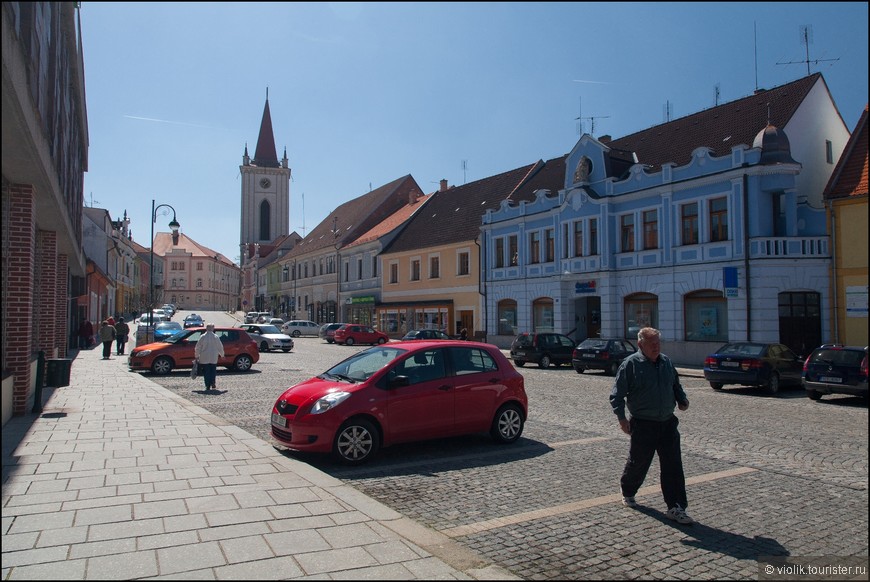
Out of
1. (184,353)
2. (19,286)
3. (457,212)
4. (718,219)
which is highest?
(457,212)

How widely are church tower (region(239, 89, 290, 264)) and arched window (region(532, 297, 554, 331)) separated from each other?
72.3 meters

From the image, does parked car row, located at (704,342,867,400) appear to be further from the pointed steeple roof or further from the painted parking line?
the pointed steeple roof

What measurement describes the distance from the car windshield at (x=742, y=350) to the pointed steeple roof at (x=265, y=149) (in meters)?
89.7

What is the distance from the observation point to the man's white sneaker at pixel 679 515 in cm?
587

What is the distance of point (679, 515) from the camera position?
5910 millimetres

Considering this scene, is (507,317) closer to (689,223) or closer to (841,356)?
(689,223)

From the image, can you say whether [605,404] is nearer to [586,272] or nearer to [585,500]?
[585,500]

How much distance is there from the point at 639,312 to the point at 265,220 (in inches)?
3175

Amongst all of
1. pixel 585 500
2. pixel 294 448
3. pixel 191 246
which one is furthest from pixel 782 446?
pixel 191 246

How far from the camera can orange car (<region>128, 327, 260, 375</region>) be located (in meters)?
20.5

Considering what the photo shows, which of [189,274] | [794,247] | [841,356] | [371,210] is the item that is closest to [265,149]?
[189,274]

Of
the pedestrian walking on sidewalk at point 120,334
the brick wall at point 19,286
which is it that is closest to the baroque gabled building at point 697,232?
the pedestrian walking on sidewalk at point 120,334

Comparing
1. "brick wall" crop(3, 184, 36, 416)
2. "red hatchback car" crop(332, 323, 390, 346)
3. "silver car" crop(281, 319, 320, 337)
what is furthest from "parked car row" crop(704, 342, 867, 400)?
"silver car" crop(281, 319, 320, 337)

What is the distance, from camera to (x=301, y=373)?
22078 mm
